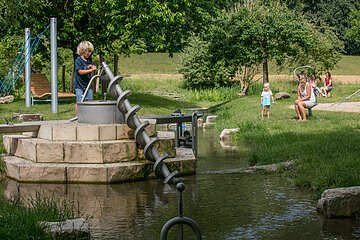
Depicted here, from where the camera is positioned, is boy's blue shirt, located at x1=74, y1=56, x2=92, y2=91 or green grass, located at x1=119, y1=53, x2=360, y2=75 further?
green grass, located at x1=119, y1=53, x2=360, y2=75

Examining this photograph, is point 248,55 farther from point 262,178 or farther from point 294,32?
point 262,178

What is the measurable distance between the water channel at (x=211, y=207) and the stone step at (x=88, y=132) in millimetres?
987

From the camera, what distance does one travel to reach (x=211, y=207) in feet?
29.4

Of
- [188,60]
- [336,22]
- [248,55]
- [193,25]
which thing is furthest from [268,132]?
[336,22]

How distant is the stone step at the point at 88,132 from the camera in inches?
456

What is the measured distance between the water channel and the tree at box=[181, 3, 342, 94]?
1012 inches

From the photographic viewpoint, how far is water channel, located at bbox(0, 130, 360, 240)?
7520 mm

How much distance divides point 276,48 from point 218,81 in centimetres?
370

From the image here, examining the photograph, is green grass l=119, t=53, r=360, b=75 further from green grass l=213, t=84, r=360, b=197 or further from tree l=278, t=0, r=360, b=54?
green grass l=213, t=84, r=360, b=197

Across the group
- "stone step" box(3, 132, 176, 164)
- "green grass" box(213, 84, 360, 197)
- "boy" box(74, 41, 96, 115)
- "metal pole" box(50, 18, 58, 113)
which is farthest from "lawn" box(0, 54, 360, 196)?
"boy" box(74, 41, 96, 115)

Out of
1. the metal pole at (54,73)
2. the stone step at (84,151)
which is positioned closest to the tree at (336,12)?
the metal pole at (54,73)

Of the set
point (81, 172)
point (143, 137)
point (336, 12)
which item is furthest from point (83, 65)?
point (336, 12)

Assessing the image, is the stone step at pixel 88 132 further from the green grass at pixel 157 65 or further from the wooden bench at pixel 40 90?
the green grass at pixel 157 65

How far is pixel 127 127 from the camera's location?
1176 cm
